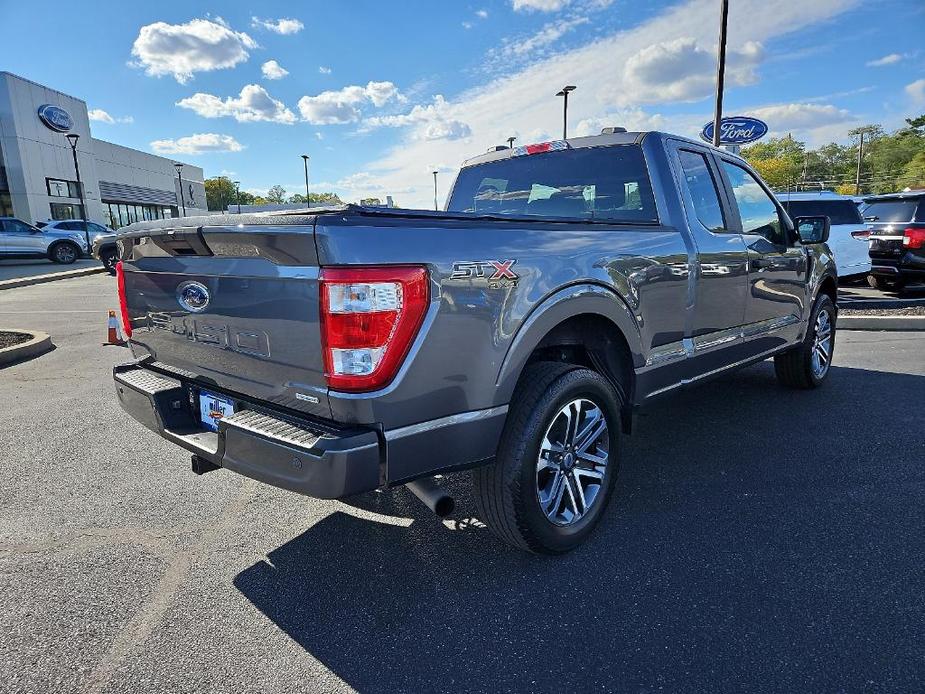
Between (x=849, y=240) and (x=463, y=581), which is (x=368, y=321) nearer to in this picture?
(x=463, y=581)

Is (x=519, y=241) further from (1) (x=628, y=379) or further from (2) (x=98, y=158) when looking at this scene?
(2) (x=98, y=158)

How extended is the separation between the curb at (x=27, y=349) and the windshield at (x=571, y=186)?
18.4ft

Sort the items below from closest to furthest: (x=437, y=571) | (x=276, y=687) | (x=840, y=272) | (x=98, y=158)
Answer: (x=276, y=687), (x=437, y=571), (x=840, y=272), (x=98, y=158)

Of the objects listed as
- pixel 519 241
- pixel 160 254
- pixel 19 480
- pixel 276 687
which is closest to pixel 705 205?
pixel 519 241

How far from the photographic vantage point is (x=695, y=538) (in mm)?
2842

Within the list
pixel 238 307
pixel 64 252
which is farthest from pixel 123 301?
pixel 64 252

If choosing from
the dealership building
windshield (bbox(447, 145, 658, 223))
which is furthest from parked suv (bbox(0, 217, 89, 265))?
windshield (bbox(447, 145, 658, 223))

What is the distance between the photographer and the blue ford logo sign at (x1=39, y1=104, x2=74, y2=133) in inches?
1383

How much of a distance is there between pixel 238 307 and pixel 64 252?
25107mm

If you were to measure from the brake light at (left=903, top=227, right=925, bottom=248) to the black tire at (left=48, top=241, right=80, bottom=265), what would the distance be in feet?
84.9

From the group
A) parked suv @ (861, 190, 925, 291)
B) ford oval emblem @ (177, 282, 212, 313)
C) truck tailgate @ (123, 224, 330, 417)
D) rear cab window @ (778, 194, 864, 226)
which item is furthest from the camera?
rear cab window @ (778, 194, 864, 226)

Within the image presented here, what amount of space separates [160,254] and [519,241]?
1.59m

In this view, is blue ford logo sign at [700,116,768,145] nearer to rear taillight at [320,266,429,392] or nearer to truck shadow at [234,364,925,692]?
truck shadow at [234,364,925,692]

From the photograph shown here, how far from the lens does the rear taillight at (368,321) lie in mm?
1905
